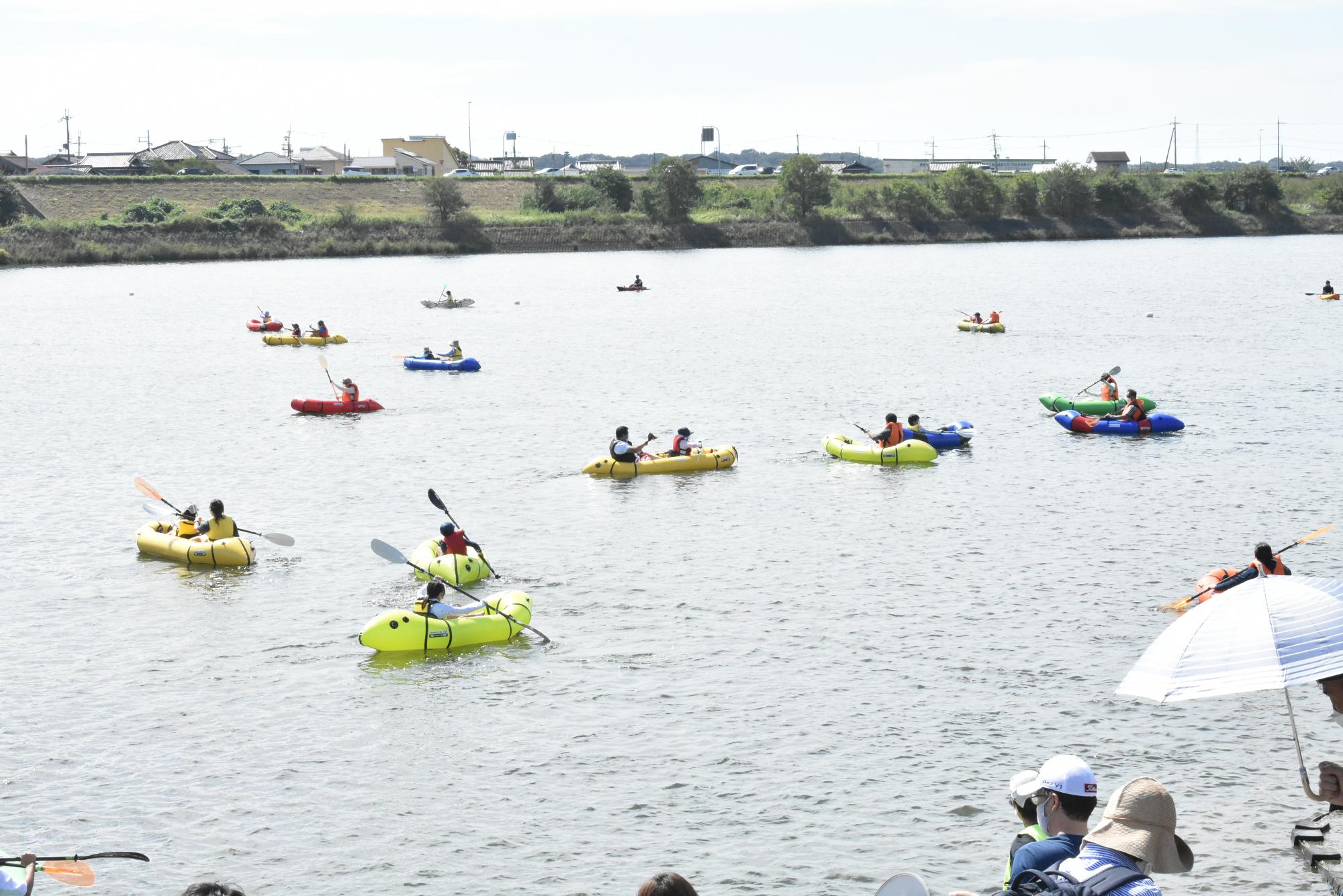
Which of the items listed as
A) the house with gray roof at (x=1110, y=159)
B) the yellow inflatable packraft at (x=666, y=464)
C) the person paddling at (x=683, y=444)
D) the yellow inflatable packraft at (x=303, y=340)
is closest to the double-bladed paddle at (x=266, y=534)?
the yellow inflatable packraft at (x=666, y=464)

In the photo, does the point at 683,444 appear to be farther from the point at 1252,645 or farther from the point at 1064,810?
the point at 1064,810

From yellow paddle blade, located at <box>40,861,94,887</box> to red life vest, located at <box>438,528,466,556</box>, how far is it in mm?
10997

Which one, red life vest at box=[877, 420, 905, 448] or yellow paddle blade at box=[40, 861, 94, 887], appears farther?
red life vest at box=[877, 420, 905, 448]

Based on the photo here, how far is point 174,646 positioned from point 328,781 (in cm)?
538

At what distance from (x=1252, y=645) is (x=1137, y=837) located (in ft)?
6.79

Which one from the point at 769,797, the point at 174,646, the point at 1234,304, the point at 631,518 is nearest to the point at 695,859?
the point at 769,797

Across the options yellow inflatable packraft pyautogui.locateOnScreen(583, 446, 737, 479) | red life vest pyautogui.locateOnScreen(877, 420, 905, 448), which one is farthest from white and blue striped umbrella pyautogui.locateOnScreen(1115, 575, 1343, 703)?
red life vest pyautogui.locateOnScreen(877, 420, 905, 448)

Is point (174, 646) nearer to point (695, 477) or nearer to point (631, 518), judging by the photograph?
point (631, 518)

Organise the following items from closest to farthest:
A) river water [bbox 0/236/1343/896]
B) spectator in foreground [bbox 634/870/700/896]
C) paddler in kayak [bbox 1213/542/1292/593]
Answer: spectator in foreground [bbox 634/870/700/896] → river water [bbox 0/236/1343/896] → paddler in kayak [bbox 1213/542/1292/593]

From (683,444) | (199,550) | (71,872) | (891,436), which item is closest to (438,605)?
(199,550)

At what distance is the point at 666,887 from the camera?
543 centimetres

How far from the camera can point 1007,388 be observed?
133 ft

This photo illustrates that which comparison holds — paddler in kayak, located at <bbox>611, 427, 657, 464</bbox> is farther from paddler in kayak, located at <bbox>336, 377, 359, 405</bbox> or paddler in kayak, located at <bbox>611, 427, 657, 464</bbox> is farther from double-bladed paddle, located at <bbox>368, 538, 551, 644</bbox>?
paddler in kayak, located at <bbox>336, 377, 359, 405</bbox>

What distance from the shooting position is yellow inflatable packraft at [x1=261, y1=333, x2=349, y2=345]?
54344mm
